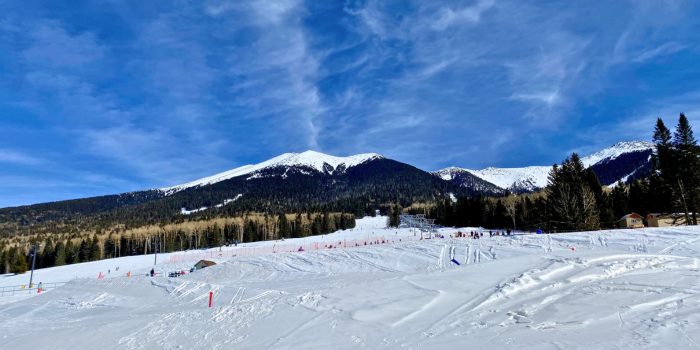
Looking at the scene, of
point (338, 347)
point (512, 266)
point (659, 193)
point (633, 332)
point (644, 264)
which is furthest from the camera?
point (659, 193)

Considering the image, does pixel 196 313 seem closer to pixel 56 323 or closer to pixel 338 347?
pixel 338 347

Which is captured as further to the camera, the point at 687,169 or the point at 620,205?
the point at 620,205

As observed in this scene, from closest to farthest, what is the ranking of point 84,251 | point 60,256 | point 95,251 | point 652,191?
point 652,191 → point 60,256 → point 84,251 → point 95,251

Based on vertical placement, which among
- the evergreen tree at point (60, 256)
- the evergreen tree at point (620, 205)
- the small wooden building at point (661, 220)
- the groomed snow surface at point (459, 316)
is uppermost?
the evergreen tree at point (620, 205)

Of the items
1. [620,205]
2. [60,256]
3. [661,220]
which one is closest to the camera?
[661,220]

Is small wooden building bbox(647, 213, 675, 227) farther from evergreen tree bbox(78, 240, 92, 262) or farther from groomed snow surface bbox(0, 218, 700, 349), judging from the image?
evergreen tree bbox(78, 240, 92, 262)

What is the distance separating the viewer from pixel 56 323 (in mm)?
17500

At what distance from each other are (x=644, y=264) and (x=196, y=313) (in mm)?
19622

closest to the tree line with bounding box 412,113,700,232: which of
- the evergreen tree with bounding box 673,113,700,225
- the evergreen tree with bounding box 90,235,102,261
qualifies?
the evergreen tree with bounding box 673,113,700,225

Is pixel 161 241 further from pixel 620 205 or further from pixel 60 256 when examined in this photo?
pixel 620 205

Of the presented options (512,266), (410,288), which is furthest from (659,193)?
(410,288)

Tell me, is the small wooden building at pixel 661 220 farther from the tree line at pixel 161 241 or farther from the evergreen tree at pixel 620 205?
the tree line at pixel 161 241

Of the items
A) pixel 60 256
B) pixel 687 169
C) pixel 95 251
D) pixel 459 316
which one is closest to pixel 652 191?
pixel 687 169

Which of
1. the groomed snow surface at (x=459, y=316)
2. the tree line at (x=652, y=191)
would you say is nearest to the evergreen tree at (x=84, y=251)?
the groomed snow surface at (x=459, y=316)
